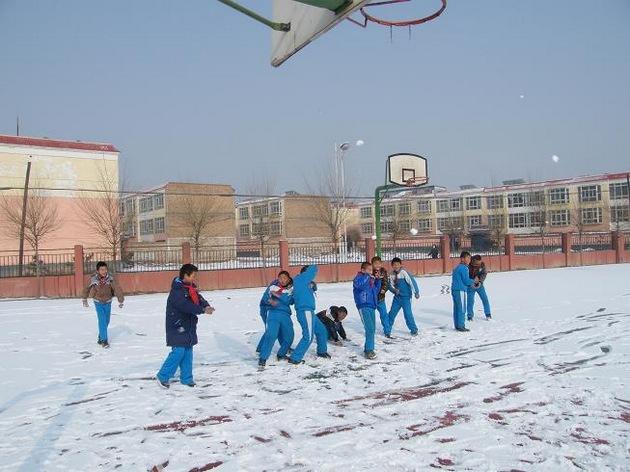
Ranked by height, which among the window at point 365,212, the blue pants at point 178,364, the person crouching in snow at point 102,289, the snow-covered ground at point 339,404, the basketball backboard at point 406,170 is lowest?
the snow-covered ground at point 339,404

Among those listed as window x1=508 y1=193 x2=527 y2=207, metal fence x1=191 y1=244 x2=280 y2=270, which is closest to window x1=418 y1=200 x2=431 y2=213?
window x1=508 y1=193 x2=527 y2=207

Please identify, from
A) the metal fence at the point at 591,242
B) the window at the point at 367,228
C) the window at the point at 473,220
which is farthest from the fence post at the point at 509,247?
the window at the point at 367,228

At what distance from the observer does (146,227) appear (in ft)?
176

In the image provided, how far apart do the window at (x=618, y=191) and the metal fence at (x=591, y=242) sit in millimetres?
27596

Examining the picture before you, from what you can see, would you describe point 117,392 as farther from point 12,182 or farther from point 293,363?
point 12,182

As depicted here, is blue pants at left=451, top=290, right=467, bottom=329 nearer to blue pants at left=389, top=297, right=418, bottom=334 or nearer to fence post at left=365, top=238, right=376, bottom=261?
blue pants at left=389, top=297, right=418, bottom=334

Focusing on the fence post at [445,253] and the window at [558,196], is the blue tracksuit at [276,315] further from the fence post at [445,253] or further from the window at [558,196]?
the window at [558,196]

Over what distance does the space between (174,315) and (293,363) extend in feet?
7.59

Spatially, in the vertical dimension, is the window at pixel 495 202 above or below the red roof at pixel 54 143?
below

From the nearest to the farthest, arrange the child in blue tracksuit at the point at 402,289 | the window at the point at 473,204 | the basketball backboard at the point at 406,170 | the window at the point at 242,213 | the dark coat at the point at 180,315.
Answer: the dark coat at the point at 180,315
the child in blue tracksuit at the point at 402,289
the basketball backboard at the point at 406,170
the window at the point at 242,213
the window at the point at 473,204

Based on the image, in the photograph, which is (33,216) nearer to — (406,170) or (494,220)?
(406,170)

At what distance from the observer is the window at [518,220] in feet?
222

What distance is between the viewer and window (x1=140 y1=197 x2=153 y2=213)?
170 feet

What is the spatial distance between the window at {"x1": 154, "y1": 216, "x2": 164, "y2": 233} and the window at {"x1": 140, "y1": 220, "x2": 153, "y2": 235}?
151cm
